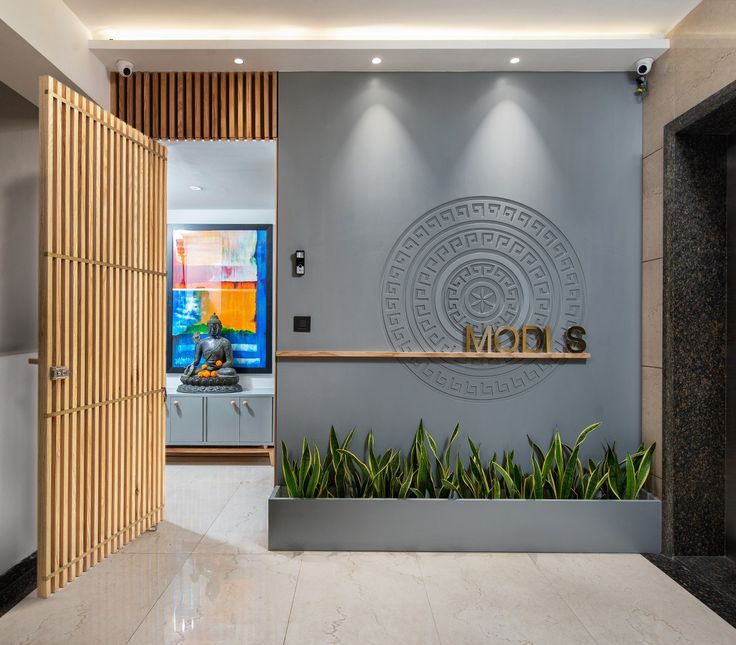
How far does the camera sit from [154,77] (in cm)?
323

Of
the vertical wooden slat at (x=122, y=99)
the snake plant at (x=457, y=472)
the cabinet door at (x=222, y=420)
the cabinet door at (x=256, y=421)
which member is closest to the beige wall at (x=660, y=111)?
the snake plant at (x=457, y=472)

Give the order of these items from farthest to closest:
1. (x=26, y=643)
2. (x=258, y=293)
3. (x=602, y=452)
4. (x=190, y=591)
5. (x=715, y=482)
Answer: (x=258, y=293) < (x=602, y=452) < (x=715, y=482) < (x=190, y=591) < (x=26, y=643)

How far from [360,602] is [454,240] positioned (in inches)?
79.3

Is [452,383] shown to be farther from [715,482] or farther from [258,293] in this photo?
[258,293]

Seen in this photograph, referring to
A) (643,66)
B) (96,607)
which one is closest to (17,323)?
(96,607)

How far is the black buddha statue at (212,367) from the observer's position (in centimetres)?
533

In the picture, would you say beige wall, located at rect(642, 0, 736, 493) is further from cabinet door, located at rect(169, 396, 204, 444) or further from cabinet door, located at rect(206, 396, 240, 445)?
cabinet door, located at rect(169, 396, 204, 444)

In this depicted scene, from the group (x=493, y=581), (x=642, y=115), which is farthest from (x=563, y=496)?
(x=642, y=115)

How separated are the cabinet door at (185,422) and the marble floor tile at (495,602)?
3.01 m

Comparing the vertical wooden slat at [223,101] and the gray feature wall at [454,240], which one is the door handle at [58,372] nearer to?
the gray feature wall at [454,240]

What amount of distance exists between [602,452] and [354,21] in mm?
2881

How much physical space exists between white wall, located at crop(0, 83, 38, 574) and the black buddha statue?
8.03 ft

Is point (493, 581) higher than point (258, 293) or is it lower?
lower

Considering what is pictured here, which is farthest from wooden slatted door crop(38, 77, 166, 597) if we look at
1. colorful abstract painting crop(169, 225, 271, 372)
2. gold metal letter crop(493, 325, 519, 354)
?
colorful abstract painting crop(169, 225, 271, 372)
